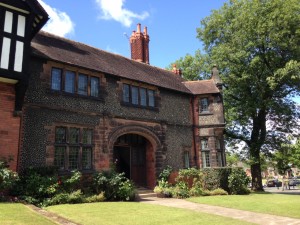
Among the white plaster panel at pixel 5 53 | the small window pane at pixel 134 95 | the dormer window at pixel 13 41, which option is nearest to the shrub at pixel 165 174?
the small window pane at pixel 134 95

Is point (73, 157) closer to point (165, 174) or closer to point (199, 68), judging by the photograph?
point (165, 174)

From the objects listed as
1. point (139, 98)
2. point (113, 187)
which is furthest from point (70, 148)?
point (139, 98)

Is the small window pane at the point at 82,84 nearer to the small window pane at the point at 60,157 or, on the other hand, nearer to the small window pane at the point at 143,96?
the small window pane at the point at 60,157

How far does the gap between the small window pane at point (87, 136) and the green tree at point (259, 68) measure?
511 inches

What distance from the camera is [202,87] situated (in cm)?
2161

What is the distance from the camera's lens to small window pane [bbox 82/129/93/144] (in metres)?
14.4

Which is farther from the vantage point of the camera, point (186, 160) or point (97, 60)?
point (186, 160)

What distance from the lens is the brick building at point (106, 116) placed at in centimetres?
1262

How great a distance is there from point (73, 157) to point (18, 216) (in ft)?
21.1

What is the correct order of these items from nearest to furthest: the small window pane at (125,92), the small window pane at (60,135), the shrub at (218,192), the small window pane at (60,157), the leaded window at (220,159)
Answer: the small window pane at (60,157) → the small window pane at (60,135) → the shrub at (218,192) → the small window pane at (125,92) → the leaded window at (220,159)

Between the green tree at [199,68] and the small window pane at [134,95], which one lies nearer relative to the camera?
the small window pane at [134,95]

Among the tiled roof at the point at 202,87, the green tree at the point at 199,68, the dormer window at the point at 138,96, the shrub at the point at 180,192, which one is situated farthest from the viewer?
the green tree at the point at 199,68

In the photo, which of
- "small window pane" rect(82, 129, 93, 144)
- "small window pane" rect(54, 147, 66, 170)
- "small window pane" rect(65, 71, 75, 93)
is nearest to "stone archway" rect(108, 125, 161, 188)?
"small window pane" rect(82, 129, 93, 144)

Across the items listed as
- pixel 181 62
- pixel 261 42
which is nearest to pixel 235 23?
pixel 261 42
